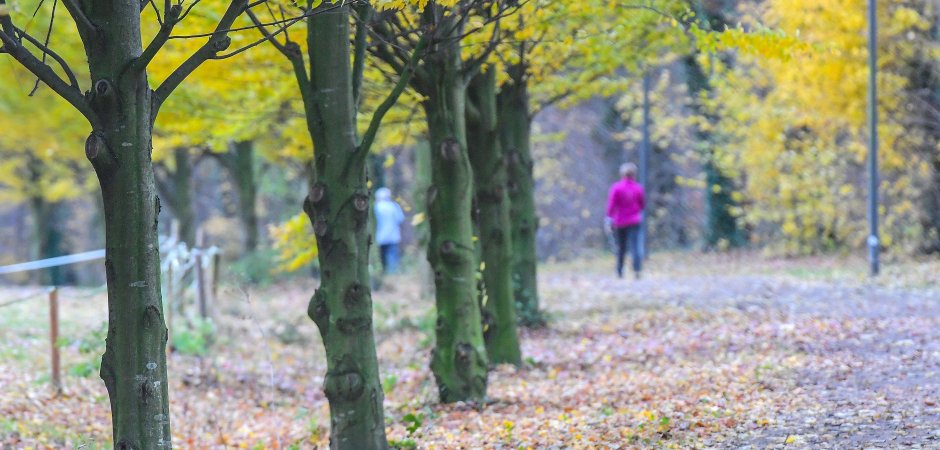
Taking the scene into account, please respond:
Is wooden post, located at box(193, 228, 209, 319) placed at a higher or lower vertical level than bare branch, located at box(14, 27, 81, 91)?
lower

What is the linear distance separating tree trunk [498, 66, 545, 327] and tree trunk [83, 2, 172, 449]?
684 centimetres

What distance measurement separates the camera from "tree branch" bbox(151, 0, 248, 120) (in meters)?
4.40

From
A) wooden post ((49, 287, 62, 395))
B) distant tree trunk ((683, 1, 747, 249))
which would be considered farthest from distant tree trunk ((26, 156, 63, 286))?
wooden post ((49, 287, 62, 395))

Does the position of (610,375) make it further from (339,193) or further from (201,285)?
(201,285)

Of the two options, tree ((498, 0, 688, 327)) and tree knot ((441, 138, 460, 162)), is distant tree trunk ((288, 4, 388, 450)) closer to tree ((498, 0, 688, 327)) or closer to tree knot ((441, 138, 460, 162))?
tree knot ((441, 138, 460, 162))

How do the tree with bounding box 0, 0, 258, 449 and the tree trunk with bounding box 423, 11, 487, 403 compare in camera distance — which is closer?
the tree with bounding box 0, 0, 258, 449

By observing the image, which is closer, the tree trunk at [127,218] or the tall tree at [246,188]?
the tree trunk at [127,218]

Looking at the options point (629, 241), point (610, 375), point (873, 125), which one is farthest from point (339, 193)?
point (629, 241)

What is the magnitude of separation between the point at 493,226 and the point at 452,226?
216 cm

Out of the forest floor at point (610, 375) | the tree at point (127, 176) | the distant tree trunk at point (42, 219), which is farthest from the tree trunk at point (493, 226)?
the distant tree trunk at point (42, 219)

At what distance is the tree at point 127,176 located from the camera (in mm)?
4289

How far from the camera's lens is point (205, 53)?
14.6 feet

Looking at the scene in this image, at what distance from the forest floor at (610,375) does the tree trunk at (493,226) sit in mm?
360

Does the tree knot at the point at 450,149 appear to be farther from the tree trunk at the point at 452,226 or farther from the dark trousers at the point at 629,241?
the dark trousers at the point at 629,241
